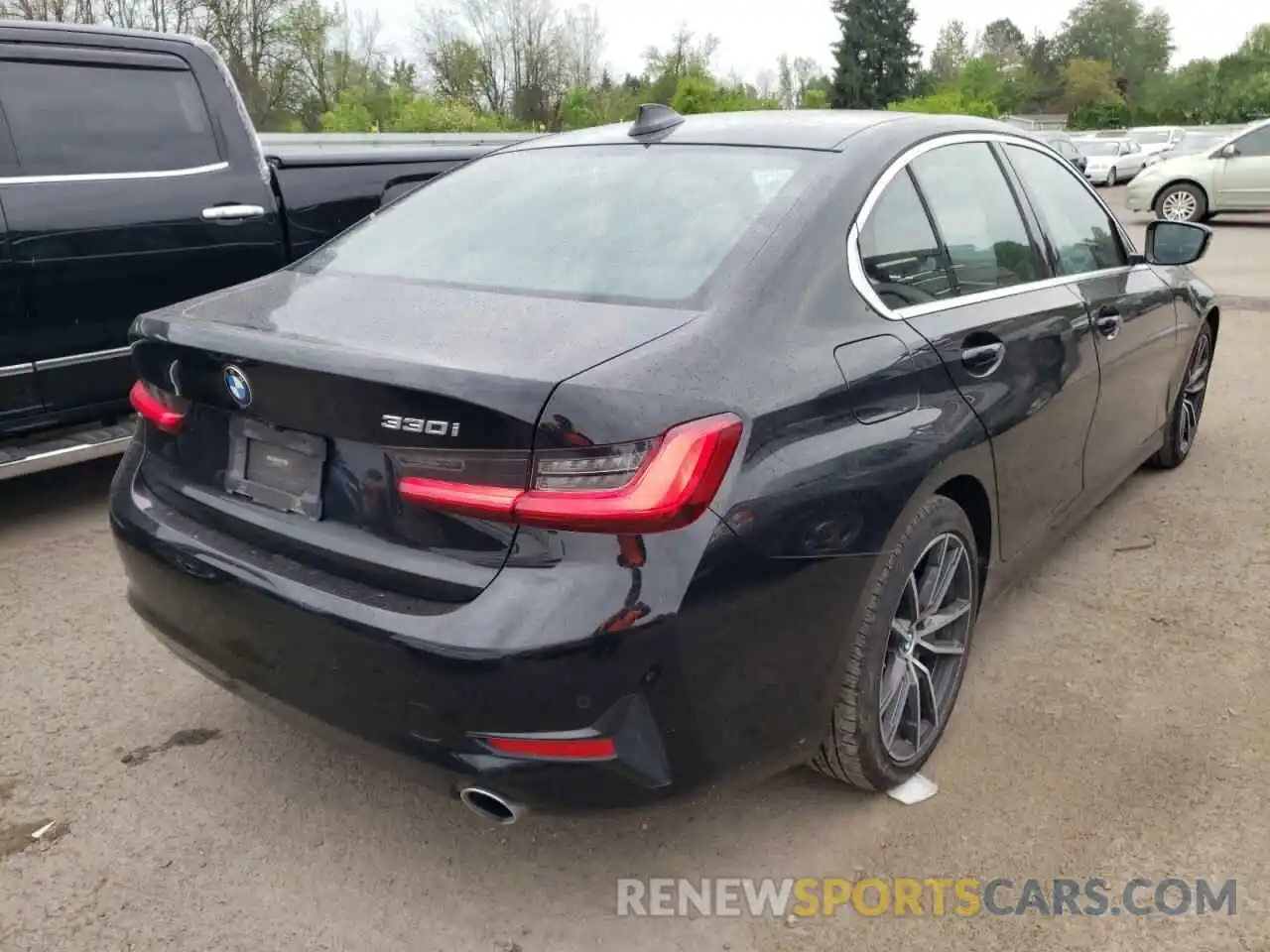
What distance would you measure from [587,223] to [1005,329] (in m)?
1.16

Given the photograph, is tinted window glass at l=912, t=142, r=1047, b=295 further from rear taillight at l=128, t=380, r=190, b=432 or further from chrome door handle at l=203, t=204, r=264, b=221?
chrome door handle at l=203, t=204, r=264, b=221

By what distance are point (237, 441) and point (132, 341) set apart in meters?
0.47

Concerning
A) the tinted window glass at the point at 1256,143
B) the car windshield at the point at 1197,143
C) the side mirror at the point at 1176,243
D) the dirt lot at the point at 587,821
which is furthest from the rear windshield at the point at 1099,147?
the dirt lot at the point at 587,821

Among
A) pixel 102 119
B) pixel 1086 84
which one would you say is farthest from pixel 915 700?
pixel 1086 84

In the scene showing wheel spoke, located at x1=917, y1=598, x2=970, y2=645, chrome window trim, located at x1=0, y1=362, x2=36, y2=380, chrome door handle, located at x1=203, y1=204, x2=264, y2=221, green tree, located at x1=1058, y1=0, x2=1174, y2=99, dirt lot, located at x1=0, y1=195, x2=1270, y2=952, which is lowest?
dirt lot, located at x1=0, y1=195, x2=1270, y2=952

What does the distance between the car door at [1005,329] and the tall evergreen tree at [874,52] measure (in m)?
62.6

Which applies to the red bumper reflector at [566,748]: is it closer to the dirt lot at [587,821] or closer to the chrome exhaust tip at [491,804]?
the chrome exhaust tip at [491,804]

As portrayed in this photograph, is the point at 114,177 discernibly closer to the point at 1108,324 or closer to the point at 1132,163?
the point at 1108,324

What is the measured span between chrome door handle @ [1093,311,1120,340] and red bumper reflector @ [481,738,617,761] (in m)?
2.36

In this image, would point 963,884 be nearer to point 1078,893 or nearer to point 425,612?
point 1078,893

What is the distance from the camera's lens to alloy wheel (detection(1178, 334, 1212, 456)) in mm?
4926

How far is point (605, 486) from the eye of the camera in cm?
189

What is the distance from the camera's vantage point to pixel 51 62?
4344mm

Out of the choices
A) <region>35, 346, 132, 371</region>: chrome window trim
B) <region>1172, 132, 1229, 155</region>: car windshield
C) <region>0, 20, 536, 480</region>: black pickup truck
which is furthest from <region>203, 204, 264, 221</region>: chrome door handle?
<region>1172, 132, 1229, 155</region>: car windshield
